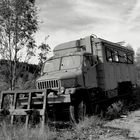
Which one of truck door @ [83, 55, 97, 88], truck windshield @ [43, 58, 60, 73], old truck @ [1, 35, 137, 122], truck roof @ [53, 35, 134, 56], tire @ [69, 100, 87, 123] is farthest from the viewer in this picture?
truck roof @ [53, 35, 134, 56]

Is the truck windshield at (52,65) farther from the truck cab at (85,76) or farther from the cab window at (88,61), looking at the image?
the cab window at (88,61)

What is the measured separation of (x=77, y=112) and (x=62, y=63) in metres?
2.31

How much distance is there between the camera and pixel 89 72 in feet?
30.3

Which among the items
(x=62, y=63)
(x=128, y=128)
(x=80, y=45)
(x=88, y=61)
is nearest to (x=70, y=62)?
(x=62, y=63)

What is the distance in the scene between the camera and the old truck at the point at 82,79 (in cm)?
792

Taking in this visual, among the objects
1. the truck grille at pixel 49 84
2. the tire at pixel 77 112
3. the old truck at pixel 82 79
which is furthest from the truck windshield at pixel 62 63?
the tire at pixel 77 112

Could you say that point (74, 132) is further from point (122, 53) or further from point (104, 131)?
point (122, 53)

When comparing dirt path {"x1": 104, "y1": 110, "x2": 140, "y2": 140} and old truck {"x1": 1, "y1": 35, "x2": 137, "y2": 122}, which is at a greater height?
old truck {"x1": 1, "y1": 35, "x2": 137, "y2": 122}

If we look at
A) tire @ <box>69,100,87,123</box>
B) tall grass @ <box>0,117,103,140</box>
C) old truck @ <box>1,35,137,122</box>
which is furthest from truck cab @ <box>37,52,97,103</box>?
tall grass @ <box>0,117,103,140</box>

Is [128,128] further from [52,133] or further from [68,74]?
[68,74]

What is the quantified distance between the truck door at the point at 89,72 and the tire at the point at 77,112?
44.5 inches

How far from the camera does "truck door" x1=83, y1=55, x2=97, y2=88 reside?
29.5ft

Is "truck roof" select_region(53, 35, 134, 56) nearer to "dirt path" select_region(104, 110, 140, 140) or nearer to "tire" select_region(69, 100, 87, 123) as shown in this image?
"tire" select_region(69, 100, 87, 123)

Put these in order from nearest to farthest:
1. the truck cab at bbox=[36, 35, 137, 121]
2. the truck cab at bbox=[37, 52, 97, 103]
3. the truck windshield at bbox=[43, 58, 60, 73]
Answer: the truck cab at bbox=[36, 35, 137, 121] → the truck cab at bbox=[37, 52, 97, 103] → the truck windshield at bbox=[43, 58, 60, 73]
